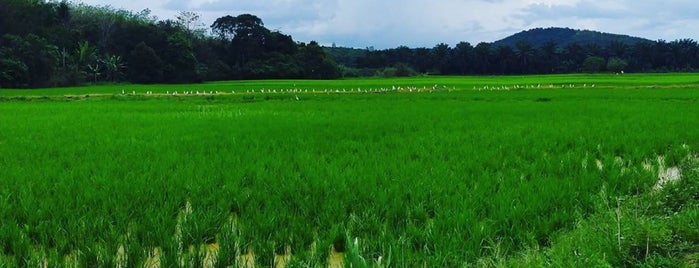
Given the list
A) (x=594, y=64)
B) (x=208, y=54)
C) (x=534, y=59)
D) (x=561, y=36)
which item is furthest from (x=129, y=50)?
(x=561, y=36)

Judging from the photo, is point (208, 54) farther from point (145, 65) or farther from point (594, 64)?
point (594, 64)

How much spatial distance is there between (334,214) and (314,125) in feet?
20.9

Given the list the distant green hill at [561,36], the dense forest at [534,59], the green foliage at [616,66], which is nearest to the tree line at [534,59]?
the dense forest at [534,59]

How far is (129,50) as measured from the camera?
46.8 metres

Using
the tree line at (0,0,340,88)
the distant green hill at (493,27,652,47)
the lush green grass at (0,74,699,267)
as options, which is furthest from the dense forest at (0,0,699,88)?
the distant green hill at (493,27,652,47)

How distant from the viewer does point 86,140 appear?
26.0 ft

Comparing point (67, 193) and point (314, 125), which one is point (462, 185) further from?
point (314, 125)

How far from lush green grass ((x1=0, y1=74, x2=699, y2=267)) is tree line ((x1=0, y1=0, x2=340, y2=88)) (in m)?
31.8

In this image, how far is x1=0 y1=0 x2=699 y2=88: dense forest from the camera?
39000 millimetres

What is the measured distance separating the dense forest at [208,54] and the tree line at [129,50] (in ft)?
0.24

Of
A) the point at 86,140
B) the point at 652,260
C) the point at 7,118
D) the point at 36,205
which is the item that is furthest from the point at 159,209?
the point at 7,118

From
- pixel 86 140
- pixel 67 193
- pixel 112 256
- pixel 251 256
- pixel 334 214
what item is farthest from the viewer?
pixel 86 140

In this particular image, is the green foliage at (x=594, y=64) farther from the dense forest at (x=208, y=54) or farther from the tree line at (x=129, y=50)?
the tree line at (x=129, y=50)

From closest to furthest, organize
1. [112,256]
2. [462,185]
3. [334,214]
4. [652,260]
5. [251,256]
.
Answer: [652,260]
[112,256]
[251,256]
[334,214]
[462,185]
